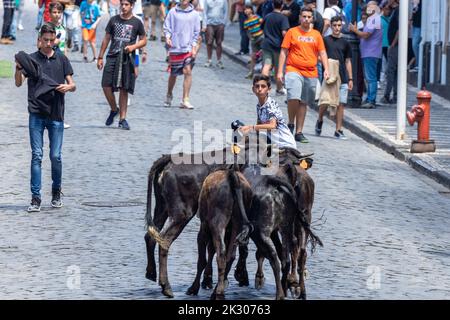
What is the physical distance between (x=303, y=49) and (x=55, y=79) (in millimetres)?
7097

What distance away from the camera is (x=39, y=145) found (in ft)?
52.1

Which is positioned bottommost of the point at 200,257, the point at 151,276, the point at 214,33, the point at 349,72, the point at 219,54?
the point at 151,276

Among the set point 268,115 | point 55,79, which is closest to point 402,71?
point 55,79

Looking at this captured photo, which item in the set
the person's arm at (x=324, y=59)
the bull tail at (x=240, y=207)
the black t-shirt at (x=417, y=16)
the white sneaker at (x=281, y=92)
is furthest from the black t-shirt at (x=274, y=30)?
the bull tail at (x=240, y=207)

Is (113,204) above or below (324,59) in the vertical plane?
below

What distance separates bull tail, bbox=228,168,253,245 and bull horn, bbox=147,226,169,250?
0.75 meters

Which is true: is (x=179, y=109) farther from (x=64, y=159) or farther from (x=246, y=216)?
(x=246, y=216)

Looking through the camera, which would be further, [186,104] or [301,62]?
[186,104]

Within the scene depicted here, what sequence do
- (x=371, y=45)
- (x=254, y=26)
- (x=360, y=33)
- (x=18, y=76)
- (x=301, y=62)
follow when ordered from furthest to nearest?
(x=254, y=26), (x=371, y=45), (x=360, y=33), (x=301, y=62), (x=18, y=76)

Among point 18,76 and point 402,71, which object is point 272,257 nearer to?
point 18,76

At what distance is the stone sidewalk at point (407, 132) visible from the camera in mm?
20562

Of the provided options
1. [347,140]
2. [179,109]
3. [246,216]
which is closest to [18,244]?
[246,216]

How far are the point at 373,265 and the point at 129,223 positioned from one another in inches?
123

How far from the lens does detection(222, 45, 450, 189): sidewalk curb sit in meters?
19.6
